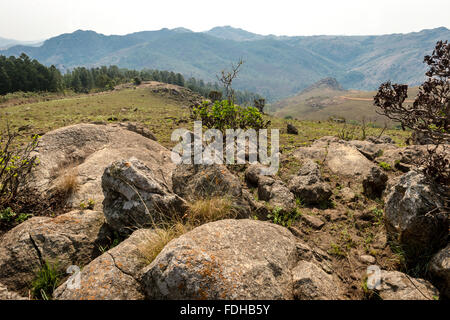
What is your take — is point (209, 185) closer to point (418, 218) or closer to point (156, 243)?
point (156, 243)

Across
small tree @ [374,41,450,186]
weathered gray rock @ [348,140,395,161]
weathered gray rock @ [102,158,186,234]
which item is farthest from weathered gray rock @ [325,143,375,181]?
weathered gray rock @ [102,158,186,234]

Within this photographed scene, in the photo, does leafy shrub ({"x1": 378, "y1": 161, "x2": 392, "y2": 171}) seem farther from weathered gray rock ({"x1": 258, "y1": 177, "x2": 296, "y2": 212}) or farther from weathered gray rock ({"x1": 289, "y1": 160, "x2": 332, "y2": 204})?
weathered gray rock ({"x1": 258, "y1": 177, "x2": 296, "y2": 212})

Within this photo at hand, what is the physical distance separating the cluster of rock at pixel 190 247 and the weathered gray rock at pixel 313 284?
2 centimetres

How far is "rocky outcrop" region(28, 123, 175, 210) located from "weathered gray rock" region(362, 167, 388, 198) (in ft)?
22.3

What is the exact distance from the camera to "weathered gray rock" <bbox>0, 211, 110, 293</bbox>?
14.9 ft

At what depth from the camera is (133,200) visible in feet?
18.7

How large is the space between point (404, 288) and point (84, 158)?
34.7 ft

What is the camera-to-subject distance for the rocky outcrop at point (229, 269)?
12.5ft

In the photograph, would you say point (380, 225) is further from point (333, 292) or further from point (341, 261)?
point (333, 292)

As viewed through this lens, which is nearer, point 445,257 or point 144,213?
point 445,257
